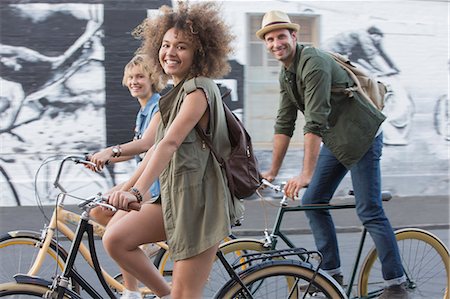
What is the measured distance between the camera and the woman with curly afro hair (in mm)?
2953

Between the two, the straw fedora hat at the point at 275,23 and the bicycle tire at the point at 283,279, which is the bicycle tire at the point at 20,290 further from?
the straw fedora hat at the point at 275,23

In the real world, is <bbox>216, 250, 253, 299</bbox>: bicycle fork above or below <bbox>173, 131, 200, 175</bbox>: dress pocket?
below

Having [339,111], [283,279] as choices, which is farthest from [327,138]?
[283,279]

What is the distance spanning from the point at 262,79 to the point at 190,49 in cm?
751

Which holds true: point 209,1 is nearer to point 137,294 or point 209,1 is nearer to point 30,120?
point 137,294

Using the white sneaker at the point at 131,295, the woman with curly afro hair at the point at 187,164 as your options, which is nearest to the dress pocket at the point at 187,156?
the woman with curly afro hair at the point at 187,164

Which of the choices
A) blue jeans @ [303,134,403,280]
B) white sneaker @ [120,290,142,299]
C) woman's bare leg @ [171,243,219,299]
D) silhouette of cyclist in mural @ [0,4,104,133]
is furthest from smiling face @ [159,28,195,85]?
silhouette of cyclist in mural @ [0,4,104,133]

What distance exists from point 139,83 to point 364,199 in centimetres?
173

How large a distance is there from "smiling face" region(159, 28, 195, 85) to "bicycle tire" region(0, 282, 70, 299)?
1.21 m

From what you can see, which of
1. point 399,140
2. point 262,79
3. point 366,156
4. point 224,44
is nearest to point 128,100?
point 262,79

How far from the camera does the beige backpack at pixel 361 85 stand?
405 centimetres

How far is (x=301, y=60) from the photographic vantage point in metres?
3.85

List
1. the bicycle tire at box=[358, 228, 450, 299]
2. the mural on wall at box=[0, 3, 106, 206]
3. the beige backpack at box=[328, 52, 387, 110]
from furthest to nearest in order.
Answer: the mural on wall at box=[0, 3, 106, 206], the bicycle tire at box=[358, 228, 450, 299], the beige backpack at box=[328, 52, 387, 110]

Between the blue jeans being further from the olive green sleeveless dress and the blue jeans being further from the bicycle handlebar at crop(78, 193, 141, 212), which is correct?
the bicycle handlebar at crop(78, 193, 141, 212)
